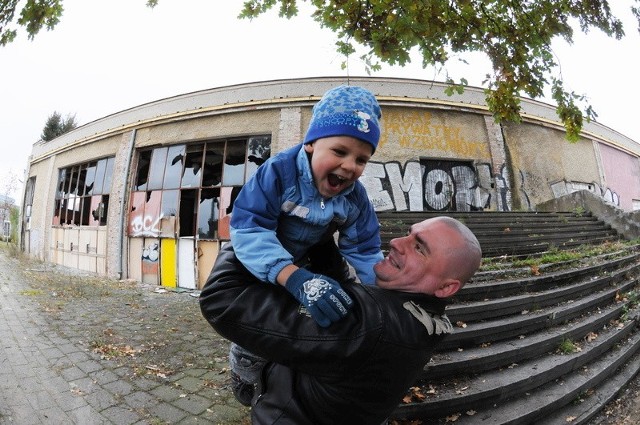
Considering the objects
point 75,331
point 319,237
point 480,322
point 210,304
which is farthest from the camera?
point 75,331

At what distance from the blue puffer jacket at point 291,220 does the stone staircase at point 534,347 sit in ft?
6.76

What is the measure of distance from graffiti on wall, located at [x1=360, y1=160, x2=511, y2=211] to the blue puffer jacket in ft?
30.2

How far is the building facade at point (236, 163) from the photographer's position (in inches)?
435

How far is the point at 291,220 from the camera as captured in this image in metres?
1.57

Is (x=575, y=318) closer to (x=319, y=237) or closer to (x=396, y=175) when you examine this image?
(x=319, y=237)

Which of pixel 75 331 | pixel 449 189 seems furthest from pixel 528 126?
pixel 75 331

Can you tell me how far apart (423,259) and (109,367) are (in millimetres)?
4464

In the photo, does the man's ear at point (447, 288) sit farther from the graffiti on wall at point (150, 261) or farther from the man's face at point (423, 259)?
the graffiti on wall at point (150, 261)

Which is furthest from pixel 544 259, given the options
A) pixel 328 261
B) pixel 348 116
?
pixel 348 116

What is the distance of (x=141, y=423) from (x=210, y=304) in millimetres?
2683

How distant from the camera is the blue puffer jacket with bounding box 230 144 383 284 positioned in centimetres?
129

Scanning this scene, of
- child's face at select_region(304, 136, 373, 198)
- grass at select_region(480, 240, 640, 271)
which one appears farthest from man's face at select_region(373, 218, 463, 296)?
grass at select_region(480, 240, 640, 271)

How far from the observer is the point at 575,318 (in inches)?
193

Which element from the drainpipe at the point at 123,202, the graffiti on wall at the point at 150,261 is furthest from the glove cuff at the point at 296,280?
the drainpipe at the point at 123,202
